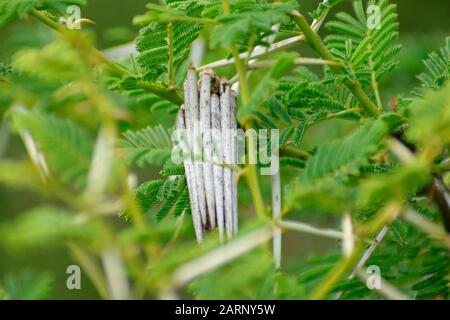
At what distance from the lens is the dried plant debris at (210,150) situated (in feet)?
2.60

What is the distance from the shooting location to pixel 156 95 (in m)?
1.00

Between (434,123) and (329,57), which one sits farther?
(329,57)

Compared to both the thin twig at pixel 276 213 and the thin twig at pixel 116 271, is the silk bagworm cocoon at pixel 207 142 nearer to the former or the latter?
the thin twig at pixel 276 213

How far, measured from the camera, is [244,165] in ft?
2.62

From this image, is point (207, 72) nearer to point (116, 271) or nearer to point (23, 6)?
point (23, 6)

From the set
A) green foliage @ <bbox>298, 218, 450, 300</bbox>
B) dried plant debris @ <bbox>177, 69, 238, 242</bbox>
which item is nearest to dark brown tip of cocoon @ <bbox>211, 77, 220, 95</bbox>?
dried plant debris @ <bbox>177, 69, 238, 242</bbox>

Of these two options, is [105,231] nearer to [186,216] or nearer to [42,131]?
[42,131]

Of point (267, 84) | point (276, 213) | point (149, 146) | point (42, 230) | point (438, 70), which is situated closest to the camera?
point (42, 230)

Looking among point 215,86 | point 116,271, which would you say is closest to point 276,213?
point 215,86

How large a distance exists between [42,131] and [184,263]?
0.14 metres

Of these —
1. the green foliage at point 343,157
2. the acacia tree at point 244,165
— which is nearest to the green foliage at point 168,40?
the acacia tree at point 244,165

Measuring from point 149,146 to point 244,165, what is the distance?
0.15m
